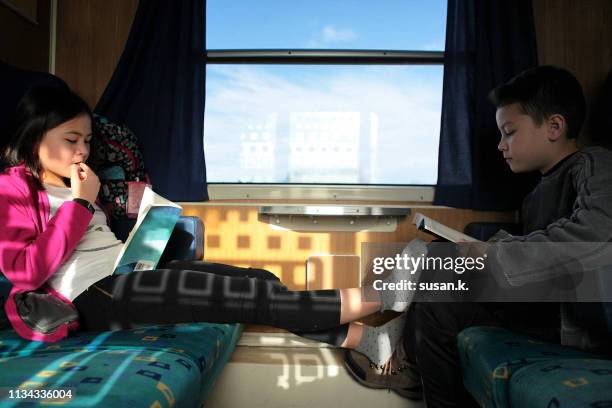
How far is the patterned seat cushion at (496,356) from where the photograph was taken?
1.04m

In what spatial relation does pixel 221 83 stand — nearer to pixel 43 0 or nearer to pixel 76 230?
pixel 43 0

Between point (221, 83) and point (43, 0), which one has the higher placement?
point (43, 0)

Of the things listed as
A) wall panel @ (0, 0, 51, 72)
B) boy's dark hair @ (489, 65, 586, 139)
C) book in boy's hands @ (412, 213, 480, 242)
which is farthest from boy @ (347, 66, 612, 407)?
wall panel @ (0, 0, 51, 72)

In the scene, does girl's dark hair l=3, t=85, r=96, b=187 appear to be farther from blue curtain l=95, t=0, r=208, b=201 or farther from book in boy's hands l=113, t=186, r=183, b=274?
blue curtain l=95, t=0, r=208, b=201

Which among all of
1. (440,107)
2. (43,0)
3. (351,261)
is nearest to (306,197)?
(351,261)

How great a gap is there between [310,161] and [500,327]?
112cm

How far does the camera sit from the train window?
6.92ft

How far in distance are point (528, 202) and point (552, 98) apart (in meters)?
0.36

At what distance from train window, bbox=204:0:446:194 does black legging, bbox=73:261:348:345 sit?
964mm

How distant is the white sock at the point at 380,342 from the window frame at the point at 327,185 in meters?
0.71

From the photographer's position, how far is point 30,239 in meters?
1.20

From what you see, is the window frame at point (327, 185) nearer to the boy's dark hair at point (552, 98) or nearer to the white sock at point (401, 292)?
the white sock at point (401, 292)

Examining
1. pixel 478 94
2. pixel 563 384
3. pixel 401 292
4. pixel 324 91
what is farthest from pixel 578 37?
pixel 563 384

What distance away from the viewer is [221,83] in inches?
84.8
